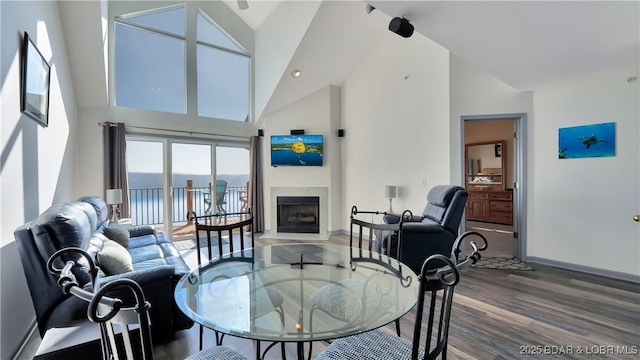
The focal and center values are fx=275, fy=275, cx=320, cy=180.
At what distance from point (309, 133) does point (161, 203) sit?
3.11 m

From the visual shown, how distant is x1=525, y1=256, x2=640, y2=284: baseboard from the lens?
303 centimetres

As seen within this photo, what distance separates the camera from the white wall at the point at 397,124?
13.8 feet

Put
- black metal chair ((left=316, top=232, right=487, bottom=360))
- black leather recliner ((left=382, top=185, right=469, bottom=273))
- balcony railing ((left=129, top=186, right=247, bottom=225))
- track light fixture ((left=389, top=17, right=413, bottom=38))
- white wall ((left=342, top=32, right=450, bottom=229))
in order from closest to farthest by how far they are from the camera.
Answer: black metal chair ((left=316, top=232, right=487, bottom=360)) < track light fixture ((left=389, top=17, right=413, bottom=38)) < black leather recliner ((left=382, top=185, right=469, bottom=273)) < white wall ((left=342, top=32, right=450, bottom=229)) < balcony railing ((left=129, top=186, right=247, bottom=225))

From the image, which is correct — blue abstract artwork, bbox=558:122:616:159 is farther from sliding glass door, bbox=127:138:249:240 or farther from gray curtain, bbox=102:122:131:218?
gray curtain, bbox=102:122:131:218

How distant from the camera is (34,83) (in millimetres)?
2316

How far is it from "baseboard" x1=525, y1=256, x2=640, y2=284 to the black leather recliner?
4.89ft

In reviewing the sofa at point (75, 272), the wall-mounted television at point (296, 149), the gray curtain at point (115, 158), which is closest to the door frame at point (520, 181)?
the wall-mounted television at point (296, 149)

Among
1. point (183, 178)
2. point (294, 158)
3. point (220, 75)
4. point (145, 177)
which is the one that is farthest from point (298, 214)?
point (220, 75)

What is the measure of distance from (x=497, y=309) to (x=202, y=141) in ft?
16.9

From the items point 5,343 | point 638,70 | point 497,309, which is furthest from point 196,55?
point 638,70

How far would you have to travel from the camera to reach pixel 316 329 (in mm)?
1322

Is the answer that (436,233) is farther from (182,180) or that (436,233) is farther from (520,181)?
(182,180)

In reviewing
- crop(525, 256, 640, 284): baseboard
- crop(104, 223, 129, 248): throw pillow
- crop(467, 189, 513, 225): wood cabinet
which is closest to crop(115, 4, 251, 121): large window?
crop(104, 223, 129, 248): throw pillow

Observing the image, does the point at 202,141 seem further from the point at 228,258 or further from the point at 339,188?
the point at 228,258
